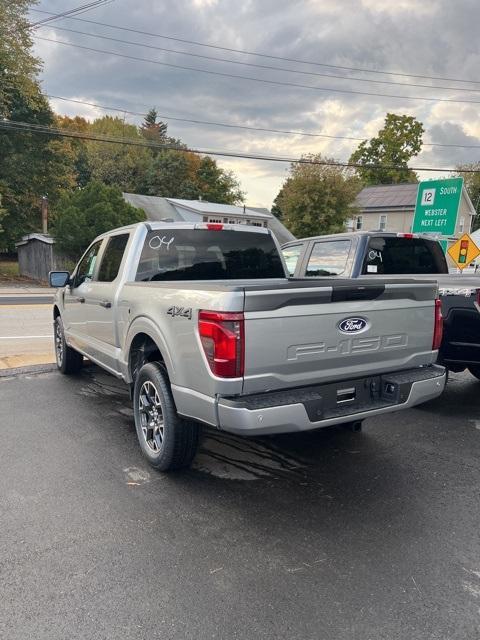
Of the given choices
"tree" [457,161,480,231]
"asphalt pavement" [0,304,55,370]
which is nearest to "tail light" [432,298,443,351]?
"asphalt pavement" [0,304,55,370]

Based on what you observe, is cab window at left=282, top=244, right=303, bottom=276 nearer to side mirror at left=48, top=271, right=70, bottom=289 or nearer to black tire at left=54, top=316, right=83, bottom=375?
side mirror at left=48, top=271, right=70, bottom=289

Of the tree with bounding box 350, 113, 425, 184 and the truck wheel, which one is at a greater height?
the tree with bounding box 350, 113, 425, 184

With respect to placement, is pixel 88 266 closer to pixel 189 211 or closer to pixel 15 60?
pixel 15 60

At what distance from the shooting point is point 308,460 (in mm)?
4195

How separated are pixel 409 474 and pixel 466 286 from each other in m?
2.28

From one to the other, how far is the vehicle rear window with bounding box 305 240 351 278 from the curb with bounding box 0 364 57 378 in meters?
3.93

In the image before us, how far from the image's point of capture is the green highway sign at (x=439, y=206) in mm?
13844

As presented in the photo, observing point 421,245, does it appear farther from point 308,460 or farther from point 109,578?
point 109,578

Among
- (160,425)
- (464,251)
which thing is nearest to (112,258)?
(160,425)

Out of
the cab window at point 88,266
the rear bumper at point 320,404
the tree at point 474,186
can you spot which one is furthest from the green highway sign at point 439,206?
the tree at point 474,186

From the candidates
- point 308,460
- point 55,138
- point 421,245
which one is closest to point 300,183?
point 55,138

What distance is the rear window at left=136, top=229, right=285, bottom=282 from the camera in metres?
4.58

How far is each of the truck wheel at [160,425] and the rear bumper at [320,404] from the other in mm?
691

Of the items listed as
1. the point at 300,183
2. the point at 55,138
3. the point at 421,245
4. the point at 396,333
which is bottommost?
the point at 396,333
